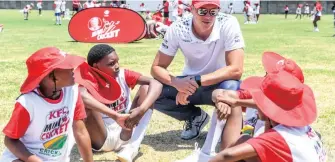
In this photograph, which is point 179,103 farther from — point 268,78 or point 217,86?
point 268,78

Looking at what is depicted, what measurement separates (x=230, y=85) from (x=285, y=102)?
164 cm

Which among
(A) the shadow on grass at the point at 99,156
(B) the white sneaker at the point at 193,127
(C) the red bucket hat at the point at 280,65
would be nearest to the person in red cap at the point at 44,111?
(A) the shadow on grass at the point at 99,156

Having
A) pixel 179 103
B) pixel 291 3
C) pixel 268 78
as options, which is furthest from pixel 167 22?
pixel 291 3

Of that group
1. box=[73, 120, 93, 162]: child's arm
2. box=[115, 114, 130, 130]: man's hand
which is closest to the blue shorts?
box=[115, 114, 130, 130]: man's hand

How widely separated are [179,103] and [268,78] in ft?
6.34

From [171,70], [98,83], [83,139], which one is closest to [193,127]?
[98,83]

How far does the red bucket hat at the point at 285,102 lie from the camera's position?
3.01m

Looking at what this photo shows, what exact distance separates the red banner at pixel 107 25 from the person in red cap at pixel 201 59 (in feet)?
36.0

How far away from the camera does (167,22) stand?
913 inches

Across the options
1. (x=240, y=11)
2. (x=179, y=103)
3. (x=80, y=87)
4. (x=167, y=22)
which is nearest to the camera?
(x=80, y=87)

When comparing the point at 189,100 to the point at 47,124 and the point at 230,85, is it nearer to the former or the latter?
the point at 230,85

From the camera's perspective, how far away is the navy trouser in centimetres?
473

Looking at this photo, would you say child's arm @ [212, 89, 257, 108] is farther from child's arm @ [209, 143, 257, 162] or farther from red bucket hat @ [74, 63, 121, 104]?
red bucket hat @ [74, 63, 121, 104]

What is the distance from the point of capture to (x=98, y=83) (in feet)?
15.2
